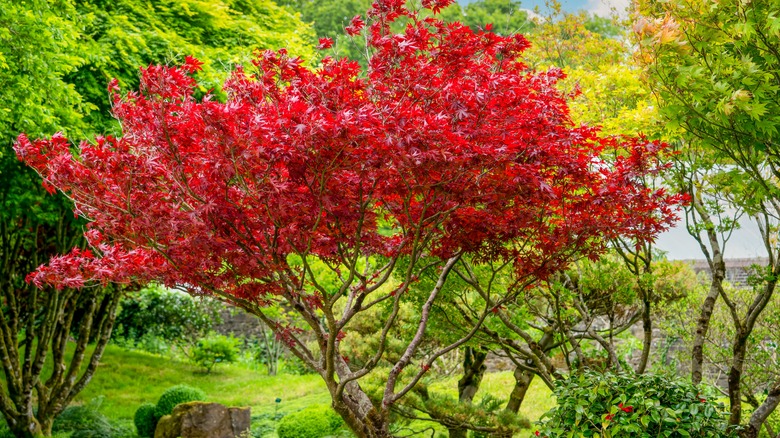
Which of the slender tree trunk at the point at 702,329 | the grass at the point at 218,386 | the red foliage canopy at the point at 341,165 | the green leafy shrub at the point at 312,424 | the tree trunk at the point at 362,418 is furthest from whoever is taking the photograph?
the grass at the point at 218,386

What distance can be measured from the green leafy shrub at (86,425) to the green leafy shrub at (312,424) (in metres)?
2.82

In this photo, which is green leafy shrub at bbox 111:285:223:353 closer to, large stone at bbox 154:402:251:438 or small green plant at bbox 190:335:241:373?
small green plant at bbox 190:335:241:373

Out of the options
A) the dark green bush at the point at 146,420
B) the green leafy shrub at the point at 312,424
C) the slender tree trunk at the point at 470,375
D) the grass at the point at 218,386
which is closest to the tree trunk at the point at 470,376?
the slender tree trunk at the point at 470,375

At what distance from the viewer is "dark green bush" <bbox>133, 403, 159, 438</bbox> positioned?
37.4 ft

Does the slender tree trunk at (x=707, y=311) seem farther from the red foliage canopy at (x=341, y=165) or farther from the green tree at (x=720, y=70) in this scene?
the red foliage canopy at (x=341, y=165)

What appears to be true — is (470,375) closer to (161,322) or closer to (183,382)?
(183,382)

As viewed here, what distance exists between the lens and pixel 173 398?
11.7 metres

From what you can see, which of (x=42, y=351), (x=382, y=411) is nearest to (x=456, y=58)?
(x=382, y=411)

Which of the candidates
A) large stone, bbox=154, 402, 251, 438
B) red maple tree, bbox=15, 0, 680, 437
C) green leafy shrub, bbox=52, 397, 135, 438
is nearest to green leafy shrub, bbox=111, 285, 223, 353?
green leafy shrub, bbox=52, 397, 135, 438

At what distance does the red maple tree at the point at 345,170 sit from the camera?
14.2ft

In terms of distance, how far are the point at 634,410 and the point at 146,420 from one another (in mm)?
8413

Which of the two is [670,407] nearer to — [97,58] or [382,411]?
[382,411]

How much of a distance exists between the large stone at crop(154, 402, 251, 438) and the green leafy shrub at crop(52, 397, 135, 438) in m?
0.91

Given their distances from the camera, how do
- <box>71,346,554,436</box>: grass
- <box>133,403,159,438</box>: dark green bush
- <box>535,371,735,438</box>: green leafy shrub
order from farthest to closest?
<box>71,346,554,436</box>: grass
<box>133,403,159,438</box>: dark green bush
<box>535,371,735,438</box>: green leafy shrub
